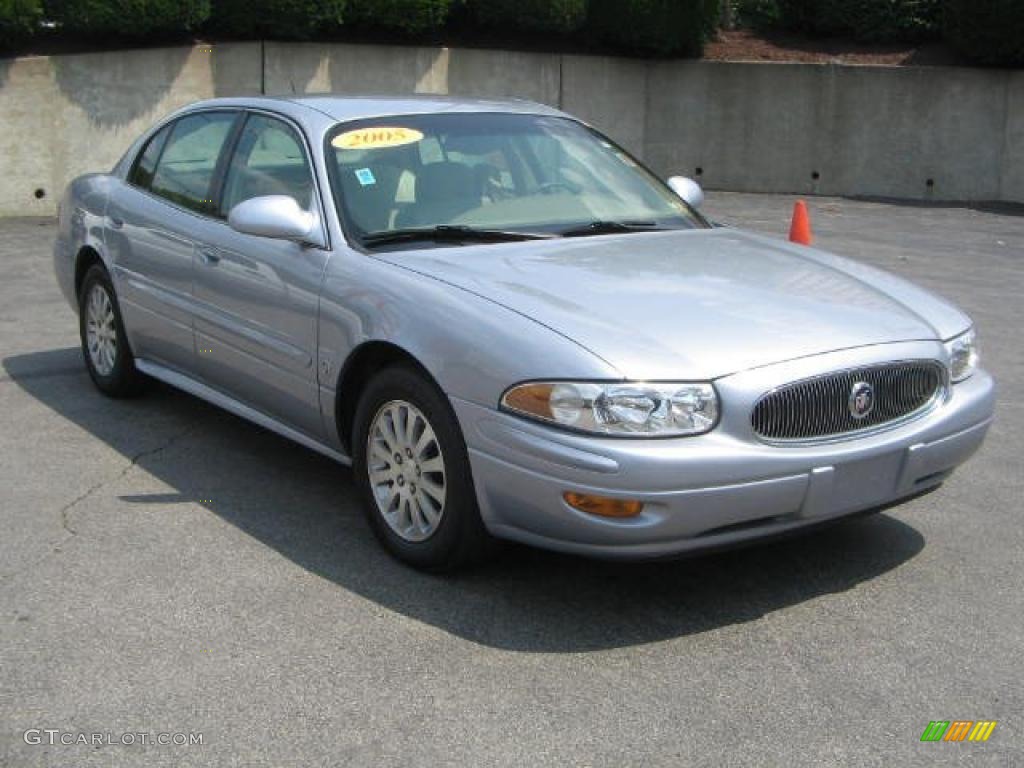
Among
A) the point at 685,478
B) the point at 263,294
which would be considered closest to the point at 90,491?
the point at 263,294

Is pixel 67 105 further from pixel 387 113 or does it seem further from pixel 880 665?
pixel 880 665

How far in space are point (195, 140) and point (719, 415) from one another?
3413 mm

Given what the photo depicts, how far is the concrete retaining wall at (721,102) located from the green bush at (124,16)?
0.36 metres

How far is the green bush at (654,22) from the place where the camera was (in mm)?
18469

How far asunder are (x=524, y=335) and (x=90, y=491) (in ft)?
7.56

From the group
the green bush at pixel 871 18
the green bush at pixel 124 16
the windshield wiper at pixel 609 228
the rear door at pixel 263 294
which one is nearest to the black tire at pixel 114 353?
the rear door at pixel 263 294

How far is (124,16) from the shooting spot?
591 inches

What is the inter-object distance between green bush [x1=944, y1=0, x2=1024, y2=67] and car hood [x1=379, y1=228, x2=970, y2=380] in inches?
532

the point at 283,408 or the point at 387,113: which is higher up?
the point at 387,113

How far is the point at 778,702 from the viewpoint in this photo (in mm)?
3807

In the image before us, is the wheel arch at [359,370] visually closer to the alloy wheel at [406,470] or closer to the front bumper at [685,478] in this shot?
the alloy wheel at [406,470]

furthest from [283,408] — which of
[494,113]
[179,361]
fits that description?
[494,113]

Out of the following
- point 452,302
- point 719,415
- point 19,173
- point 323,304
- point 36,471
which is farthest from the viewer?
point 19,173

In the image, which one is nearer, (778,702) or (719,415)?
(778,702)
